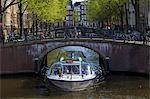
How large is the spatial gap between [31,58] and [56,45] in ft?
10.1

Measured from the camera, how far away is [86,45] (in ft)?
139

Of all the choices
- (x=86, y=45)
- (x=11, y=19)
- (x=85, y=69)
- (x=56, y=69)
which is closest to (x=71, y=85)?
Result: (x=56, y=69)

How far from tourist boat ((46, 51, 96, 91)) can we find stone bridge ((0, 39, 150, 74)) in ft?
17.8

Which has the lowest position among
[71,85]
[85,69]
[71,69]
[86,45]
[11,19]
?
[71,85]

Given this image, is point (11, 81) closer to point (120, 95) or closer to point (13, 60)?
point (13, 60)

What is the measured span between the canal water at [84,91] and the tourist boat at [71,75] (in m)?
0.49

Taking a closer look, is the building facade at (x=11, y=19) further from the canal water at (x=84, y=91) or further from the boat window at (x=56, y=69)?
the boat window at (x=56, y=69)

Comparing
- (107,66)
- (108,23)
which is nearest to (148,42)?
(107,66)

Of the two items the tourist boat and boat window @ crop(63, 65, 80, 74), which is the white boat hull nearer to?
the tourist boat

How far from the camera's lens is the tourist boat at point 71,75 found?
31.6 metres

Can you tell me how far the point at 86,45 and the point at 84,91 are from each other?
11.2 meters

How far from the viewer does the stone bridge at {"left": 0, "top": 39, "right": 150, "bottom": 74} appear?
37812mm

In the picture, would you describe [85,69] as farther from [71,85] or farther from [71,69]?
[71,85]

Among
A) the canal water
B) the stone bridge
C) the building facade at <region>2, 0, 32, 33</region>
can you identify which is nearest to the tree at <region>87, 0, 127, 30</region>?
the stone bridge
